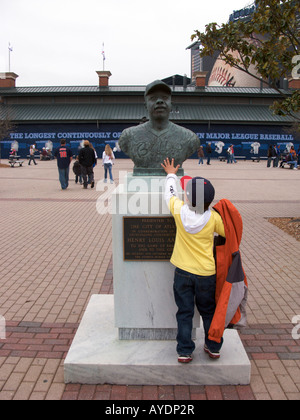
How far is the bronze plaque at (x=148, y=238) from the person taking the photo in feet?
11.7

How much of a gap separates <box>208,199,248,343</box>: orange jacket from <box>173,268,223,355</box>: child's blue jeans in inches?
3.8

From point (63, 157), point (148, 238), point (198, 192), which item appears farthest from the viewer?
point (63, 157)

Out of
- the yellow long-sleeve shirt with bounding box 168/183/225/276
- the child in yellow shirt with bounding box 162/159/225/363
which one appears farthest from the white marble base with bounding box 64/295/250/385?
the yellow long-sleeve shirt with bounding box 168/183/225/276

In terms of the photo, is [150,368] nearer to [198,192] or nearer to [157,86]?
[198,192]

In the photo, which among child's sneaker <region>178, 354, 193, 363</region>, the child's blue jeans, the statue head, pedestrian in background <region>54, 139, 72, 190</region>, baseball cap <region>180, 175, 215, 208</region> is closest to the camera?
baseball cap <region>180, 175, 215, 208</region>

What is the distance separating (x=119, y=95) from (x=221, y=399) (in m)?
36.1

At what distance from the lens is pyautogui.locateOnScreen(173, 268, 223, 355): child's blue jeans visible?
322cm

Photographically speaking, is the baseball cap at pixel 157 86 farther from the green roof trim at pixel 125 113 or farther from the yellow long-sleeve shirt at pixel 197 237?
the green roof trim at pixel 125 113

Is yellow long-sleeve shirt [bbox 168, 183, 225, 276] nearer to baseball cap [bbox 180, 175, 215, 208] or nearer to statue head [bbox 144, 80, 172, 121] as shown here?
baseball cap [bbox 180, 175, 215, 208]

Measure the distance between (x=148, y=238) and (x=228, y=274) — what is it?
0.84 m

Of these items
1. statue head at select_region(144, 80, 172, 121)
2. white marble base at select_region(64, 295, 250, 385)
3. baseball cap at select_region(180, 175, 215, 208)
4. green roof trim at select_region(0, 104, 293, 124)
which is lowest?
white marble base at select_region(64, 295, 250, 385)

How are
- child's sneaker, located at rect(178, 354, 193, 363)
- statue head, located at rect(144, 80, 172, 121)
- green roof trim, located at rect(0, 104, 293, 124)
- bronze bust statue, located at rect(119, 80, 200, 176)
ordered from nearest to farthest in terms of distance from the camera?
1. child's sneaker, located at rect(178, 354, 193, 363)
2. statue head, located at rect(144, 80, 172, 121)
3. bronze bust statue, located at rect(119, 80, 200, 176)
4. green roof trim, located at rect(0, 104, 293, 124)

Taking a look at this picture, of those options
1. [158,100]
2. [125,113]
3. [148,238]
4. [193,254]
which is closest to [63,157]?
[158,100]

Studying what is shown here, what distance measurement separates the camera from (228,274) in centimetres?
319
